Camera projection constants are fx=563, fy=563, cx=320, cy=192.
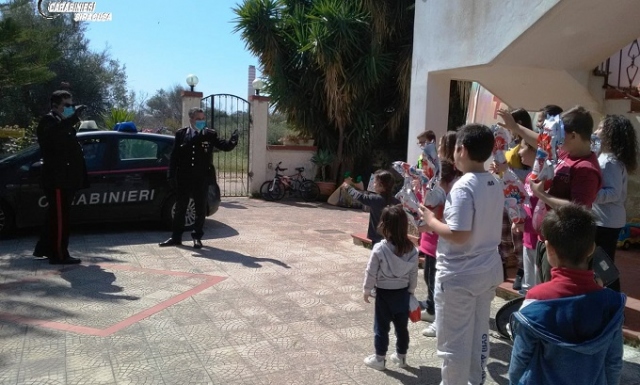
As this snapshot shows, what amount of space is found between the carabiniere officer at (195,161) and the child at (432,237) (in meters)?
3.45

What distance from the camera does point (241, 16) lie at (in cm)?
1425

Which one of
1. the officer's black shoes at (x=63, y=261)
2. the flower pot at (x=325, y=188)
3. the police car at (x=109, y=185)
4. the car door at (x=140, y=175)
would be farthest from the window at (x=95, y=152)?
the flower pot at (x=325, y=188)

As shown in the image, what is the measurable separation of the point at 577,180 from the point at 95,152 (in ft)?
21.6

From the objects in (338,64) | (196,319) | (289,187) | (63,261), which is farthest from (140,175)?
(338,64)

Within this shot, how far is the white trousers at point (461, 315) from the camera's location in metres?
3.03

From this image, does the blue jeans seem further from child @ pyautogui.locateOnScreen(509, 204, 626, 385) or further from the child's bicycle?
the child's bicycle

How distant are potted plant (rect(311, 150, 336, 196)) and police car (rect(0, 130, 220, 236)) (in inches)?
230

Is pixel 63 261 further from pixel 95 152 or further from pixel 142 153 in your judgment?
pixel 142 153

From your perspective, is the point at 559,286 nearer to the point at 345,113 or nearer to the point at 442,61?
the point at 442,61

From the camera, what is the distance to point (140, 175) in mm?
8141

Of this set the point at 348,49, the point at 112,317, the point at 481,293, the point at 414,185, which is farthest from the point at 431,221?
the point at 348,49

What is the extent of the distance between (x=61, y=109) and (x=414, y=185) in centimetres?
425

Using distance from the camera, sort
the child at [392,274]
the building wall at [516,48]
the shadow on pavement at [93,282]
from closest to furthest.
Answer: the child at [392,274] → the shadow on pavement at [93,282] → the building wall at [516,48]

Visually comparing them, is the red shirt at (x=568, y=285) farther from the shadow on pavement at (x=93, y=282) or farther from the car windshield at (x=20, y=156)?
the car windshield at (x=20, y=156)
